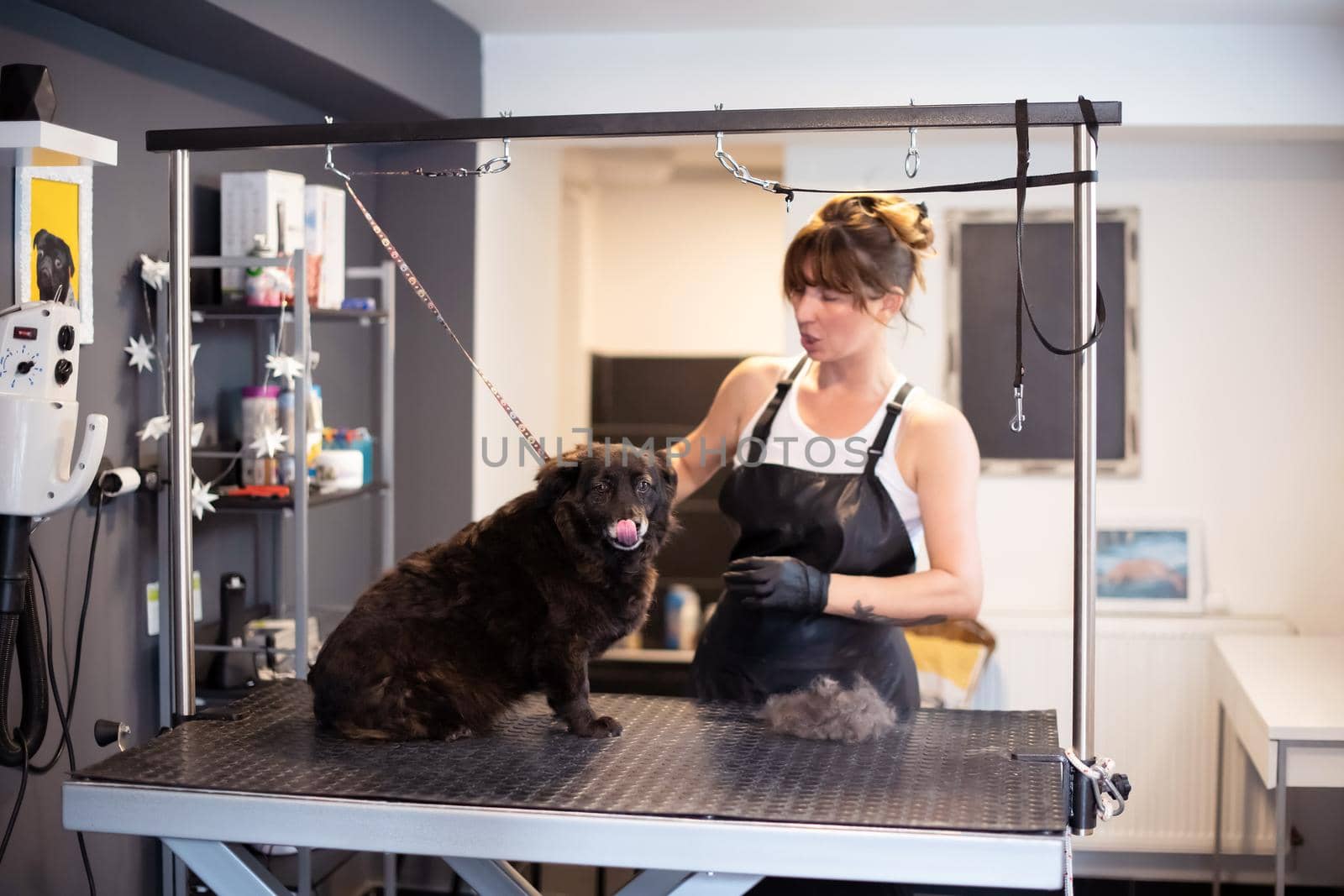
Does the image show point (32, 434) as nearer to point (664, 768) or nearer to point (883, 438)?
point (664, 768)

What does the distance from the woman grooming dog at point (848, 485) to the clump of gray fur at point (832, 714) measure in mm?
269

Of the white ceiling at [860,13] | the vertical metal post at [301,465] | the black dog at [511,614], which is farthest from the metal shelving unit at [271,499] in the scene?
the black dog at [511,614]

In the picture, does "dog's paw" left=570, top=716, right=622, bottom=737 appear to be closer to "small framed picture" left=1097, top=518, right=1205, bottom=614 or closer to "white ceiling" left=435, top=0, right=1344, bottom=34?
"white ceiling" left=435, top=0, right=1344, bottom=34

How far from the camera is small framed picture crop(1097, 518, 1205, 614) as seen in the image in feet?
13.3

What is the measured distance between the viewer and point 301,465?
287 centimetres

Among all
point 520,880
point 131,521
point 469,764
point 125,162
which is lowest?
point 520,880

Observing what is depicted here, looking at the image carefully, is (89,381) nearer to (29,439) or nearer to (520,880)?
(29,439)

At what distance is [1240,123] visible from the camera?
3686 mm

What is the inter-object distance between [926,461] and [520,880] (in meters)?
0.94

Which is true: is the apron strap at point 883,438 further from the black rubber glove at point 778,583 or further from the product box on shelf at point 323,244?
the product box on shelf at point 323,244

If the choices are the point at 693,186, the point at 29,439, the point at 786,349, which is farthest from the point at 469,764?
the point at 693,186

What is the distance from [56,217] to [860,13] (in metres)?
2.17

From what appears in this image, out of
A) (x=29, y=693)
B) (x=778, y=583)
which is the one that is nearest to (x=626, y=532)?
(x=778, y=583)

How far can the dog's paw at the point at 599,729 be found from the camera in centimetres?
168
